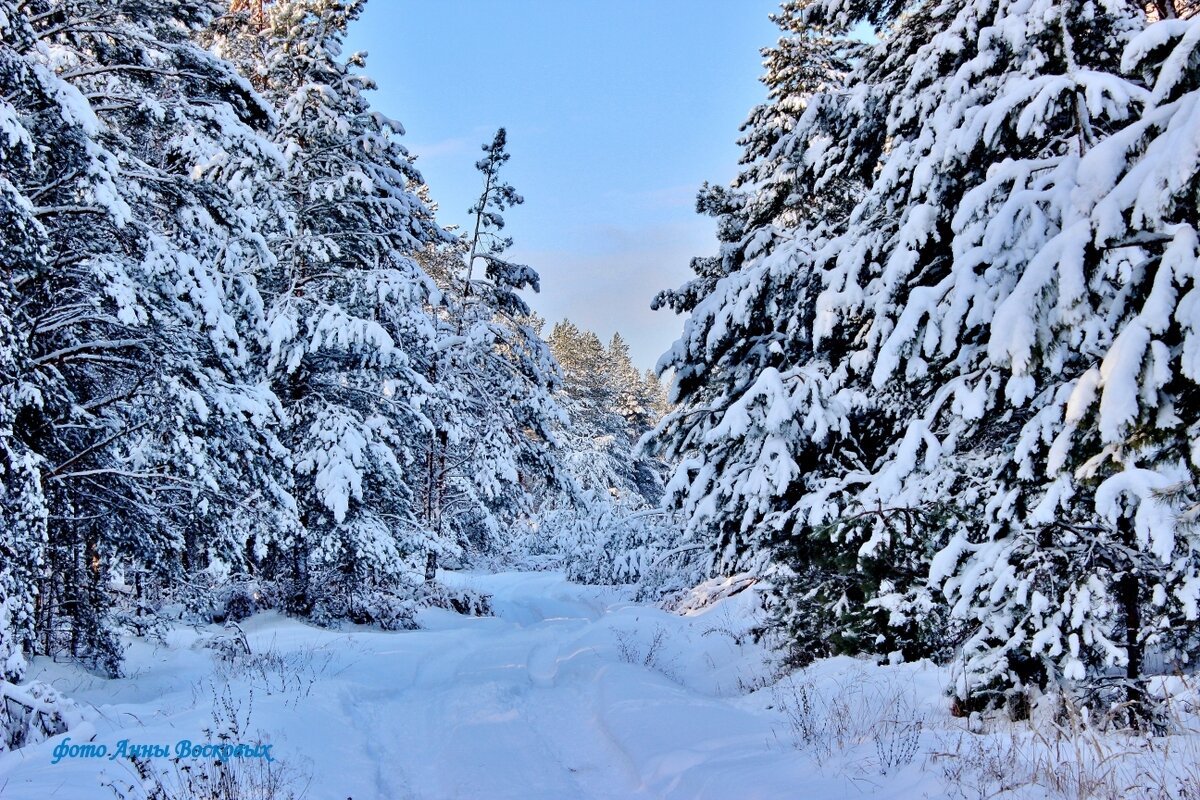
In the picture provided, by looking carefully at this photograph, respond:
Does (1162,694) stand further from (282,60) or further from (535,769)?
(282,60)

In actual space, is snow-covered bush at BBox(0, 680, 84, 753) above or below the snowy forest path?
above

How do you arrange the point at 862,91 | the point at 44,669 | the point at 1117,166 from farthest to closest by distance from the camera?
the point at 44,669 → the point at 862,91 → the point at 1117,166

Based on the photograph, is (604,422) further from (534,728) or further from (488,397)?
(534,728)

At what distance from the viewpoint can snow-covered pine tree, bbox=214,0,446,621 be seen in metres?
12.0

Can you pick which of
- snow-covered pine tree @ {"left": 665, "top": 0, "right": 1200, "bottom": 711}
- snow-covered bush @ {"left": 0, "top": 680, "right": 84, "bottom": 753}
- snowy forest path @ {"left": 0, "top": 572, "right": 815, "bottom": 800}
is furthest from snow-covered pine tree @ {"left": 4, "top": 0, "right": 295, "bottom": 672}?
snow-covered pine tree @ {"left": 665, "top": 0, "right": 1200, "bottom": 711}

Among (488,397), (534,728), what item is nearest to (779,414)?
(534,728)

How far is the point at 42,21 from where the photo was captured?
8422 mm

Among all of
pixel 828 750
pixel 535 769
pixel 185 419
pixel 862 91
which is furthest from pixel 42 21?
pixel 828 750

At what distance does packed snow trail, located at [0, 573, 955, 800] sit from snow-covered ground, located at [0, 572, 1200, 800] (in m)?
0.02

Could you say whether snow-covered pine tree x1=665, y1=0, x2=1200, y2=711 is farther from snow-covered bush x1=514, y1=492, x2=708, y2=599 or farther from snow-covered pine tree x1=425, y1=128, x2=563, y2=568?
snow-covered pine tree x1=425, y1=128, x2=563, y2=568

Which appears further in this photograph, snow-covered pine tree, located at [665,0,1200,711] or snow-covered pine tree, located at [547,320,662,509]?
snow-covered pine tree, located at [547,320,662,509]

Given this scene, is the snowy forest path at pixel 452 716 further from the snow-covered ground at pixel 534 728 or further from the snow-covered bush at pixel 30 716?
the snow-covered bush at pixel 30 716

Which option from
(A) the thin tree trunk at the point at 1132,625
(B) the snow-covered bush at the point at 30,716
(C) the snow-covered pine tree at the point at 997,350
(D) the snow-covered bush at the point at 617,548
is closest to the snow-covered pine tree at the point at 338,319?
(D) the snow-covered bush at the point at 617,548

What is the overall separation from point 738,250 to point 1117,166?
628 cm
